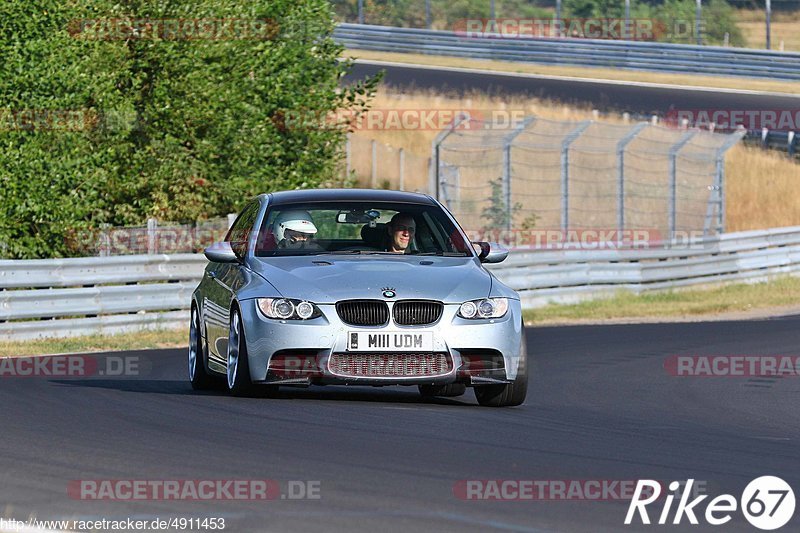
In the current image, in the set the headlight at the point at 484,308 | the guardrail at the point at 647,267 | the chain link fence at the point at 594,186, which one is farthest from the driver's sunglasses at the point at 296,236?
the chain link fence at the point at 594,186

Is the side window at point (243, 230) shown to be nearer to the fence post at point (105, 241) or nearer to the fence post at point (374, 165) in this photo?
the fence post at point (105, 241)

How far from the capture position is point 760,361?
16.8 metres

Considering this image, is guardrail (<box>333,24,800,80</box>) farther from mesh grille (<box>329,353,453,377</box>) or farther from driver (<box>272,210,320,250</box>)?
mesh grille (<box>329,353,453,377</box>)

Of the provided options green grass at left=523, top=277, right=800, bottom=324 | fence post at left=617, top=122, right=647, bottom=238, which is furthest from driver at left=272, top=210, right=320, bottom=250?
fence post at left=617, top=122, right=647, bottom=238

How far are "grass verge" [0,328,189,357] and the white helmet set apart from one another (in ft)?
21.9

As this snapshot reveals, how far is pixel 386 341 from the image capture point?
1073cm

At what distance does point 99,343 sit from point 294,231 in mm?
7764

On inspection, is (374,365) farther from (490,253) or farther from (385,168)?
(385,168)

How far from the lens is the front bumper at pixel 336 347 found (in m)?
10.7

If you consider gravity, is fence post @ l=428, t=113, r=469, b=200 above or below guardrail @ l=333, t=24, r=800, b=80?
above

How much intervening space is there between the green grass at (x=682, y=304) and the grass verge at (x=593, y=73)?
19.9m

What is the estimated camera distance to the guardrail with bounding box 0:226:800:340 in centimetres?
1927

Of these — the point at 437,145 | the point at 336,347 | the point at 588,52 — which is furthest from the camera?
the point at 588,52

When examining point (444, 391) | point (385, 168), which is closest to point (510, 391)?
point (444, 391)
